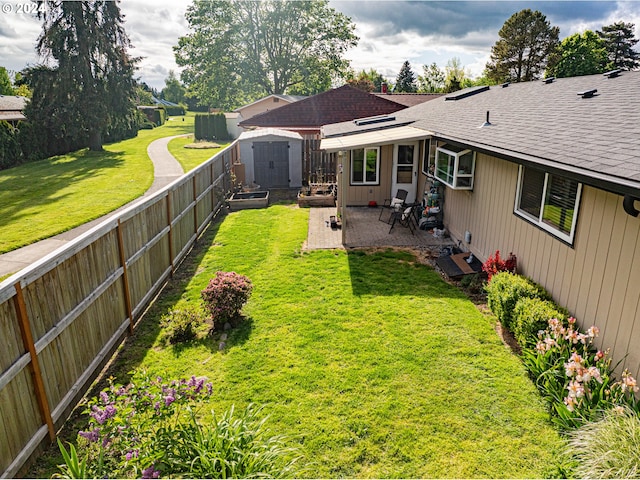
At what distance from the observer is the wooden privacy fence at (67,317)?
12.4 feet

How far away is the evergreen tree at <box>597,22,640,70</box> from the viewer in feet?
179

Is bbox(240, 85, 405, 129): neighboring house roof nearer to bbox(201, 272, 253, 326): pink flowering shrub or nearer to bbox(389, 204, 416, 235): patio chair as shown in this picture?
bbox(389, 204, 416, 235): patio chair

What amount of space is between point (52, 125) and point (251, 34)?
2593 centimetres

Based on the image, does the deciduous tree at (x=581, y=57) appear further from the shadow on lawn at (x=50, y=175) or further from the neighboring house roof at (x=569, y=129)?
the shadow on lawn at (x=50, y=175)

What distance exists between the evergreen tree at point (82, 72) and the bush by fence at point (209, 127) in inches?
372

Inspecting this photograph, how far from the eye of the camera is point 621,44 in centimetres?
5559

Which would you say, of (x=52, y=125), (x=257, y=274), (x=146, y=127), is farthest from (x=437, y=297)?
(x=146, y=127)

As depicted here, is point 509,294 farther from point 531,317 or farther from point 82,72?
point 82,72

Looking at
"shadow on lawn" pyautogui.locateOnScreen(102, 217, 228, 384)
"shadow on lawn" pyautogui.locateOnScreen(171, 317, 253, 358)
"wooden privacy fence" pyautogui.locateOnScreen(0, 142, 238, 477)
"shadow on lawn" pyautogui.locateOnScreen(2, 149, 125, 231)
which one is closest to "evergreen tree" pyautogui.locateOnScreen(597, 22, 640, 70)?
"shadow on lawn" pyautogui.locateOnScreen(2, 149, 125, 231)

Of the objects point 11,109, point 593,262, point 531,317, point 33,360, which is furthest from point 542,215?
point 11,109

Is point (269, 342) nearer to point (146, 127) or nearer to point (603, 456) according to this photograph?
point (603, 456)

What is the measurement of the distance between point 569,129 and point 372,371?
16.1ft

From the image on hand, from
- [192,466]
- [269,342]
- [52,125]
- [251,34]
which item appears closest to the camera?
[192,466]

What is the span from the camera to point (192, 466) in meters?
3.36
